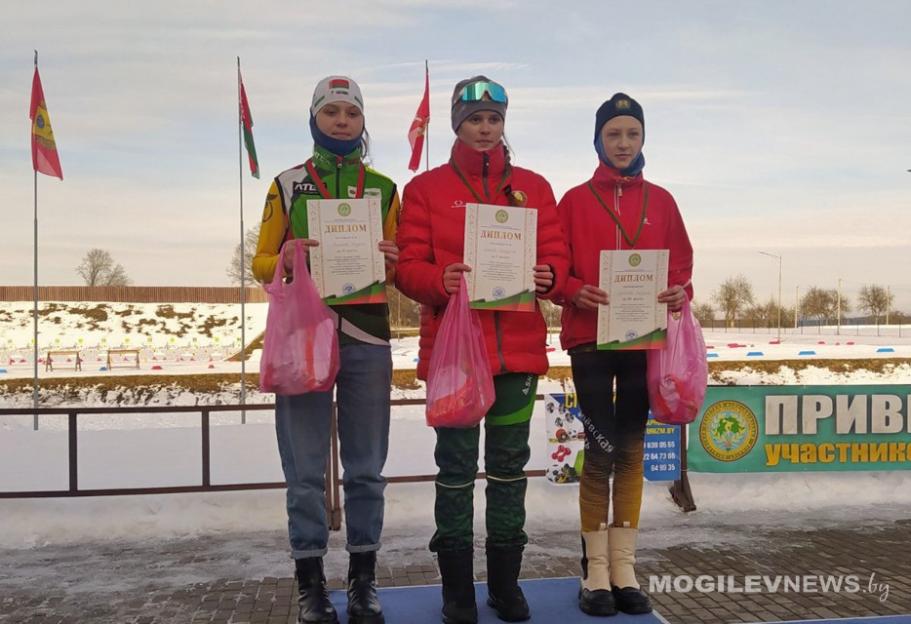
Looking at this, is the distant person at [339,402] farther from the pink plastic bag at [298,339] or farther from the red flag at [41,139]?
the red flag at [41,139]

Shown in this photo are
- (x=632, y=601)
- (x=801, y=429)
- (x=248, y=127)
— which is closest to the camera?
(x=632, y=601)

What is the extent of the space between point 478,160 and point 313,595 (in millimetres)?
2083

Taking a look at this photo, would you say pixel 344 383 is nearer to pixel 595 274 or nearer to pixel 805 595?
pixel 595 274

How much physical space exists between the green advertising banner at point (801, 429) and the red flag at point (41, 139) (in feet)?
48.3

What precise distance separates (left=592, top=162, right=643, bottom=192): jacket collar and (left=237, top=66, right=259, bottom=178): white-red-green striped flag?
49.2 feet

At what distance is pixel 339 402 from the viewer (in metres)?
3.50

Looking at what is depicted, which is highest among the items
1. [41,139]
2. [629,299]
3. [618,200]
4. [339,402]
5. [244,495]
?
[41,139]

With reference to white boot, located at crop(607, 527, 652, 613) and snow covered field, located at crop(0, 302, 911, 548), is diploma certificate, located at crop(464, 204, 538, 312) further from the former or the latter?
snow covered field, located at crop(0, 302, 911, 548)

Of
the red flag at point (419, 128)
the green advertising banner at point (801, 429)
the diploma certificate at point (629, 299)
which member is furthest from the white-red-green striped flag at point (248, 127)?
the diploma certificate at point (629, 299)

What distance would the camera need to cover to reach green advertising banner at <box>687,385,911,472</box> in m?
6.62

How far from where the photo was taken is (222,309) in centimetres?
5294

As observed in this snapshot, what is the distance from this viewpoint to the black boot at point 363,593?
344 cm

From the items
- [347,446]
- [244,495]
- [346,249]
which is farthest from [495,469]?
[244,495]

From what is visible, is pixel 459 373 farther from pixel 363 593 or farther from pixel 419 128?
pixel 419 128
